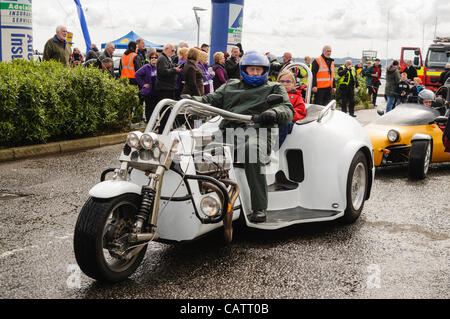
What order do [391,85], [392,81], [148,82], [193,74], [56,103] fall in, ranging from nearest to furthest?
[56,103], [193,74], [148,82], [391,85], [392,81]

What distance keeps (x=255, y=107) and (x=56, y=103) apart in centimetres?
547

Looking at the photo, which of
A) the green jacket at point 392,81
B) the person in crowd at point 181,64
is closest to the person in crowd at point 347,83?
the green jacket at point 392,81

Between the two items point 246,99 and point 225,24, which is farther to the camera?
point 225,24

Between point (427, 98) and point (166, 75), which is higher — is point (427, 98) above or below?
below

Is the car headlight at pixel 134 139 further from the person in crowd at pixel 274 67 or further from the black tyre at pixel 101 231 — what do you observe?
the person in crowd at pixel 274 67

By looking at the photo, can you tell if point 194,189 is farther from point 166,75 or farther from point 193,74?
point 166,75

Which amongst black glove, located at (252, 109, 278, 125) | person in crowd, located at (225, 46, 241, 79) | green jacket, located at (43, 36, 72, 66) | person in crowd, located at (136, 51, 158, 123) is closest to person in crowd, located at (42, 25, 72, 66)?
green jacket, located at (43, 36, 72, 66)

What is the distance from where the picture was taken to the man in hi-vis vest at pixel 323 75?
44.7 feet

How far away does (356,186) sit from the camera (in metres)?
5.98

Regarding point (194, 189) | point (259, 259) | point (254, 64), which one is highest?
point (254, 64)

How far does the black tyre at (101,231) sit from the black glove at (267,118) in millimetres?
1288

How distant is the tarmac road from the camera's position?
4.06 metres

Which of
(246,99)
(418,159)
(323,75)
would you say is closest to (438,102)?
(418,159)
